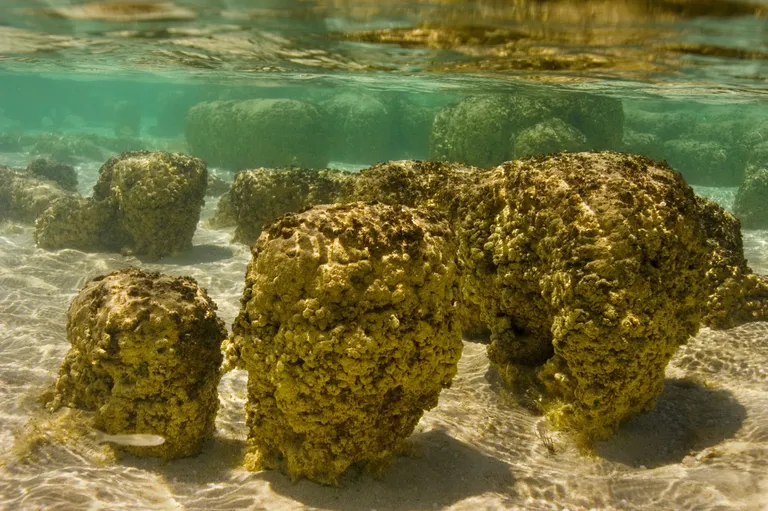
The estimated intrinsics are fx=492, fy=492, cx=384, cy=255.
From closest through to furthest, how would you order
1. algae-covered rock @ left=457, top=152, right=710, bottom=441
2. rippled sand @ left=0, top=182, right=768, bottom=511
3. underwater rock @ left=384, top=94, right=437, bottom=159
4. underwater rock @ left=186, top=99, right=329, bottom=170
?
rippled sand @ left=0, top=182, right=768, bottom=511 < algae-covered rock @ left=457, top=152, right=710, bottom=441 < underwater rock @ left=186, top=99, right=329, bottom=170 < underwater rock @ left=384, top=94, right=437, bottom=159

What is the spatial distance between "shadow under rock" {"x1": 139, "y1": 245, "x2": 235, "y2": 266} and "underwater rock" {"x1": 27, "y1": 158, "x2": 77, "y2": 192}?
883cm

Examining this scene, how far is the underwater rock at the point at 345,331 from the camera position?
358 centimetres

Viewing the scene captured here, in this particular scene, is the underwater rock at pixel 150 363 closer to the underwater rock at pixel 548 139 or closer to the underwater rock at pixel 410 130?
the underwater rock at pixel 548 139

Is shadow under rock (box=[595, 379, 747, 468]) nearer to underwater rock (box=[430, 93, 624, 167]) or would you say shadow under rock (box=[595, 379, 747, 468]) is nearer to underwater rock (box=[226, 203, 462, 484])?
underwater rock (box=[226, 203, 462, 484])

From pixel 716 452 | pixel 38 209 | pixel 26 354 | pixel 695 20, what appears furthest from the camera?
pixel 38 209

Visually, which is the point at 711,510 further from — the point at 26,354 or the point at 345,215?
the point at 26,354

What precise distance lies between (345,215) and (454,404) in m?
2.88

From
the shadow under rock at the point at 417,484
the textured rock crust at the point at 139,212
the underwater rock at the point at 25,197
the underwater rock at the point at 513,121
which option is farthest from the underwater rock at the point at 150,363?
the underwater rock at the point at 513,121

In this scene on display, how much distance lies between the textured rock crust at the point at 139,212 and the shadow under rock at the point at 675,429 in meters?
9.78

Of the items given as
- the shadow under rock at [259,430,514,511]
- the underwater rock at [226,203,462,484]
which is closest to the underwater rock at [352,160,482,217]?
Result: the underwater rock at [226,203,462,484]

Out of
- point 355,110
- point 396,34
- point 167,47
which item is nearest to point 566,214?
point 396,34

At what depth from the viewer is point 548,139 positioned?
53.8 ft

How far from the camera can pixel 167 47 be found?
15.3 metres

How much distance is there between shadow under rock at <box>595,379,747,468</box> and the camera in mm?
4672
